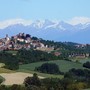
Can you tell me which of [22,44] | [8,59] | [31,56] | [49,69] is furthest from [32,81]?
[22,44]

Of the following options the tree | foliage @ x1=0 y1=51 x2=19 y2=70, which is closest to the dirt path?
the tree

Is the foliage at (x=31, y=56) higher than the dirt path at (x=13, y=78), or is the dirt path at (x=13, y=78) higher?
the foliage at (x=31, y=56)

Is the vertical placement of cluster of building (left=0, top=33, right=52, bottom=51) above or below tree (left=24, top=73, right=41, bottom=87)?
above

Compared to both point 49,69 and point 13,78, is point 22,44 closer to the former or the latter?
point 49,69

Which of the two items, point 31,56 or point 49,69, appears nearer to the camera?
point 49,69

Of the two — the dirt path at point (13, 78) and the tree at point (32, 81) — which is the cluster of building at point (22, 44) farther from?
the tree at point (32, 81)

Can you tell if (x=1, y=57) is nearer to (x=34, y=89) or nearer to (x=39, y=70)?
(x=39, y=70)

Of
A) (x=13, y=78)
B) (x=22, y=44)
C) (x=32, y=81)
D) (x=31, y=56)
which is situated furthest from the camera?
(x=22, y=44)

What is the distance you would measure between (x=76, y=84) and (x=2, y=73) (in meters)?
17.3

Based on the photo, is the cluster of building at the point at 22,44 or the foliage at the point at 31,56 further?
the cluster of building at the point at 22,44

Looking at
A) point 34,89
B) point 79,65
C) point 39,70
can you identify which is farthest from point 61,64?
point 34,89

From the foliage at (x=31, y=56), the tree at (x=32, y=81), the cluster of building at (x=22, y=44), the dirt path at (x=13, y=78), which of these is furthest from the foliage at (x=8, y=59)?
the cluster of building at (x=22, y=44)

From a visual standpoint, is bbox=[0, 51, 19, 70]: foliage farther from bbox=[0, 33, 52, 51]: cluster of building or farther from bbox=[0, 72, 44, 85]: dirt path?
bbox=[0, 33, 52, 51]: cluster of building

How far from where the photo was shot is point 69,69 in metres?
86.6
